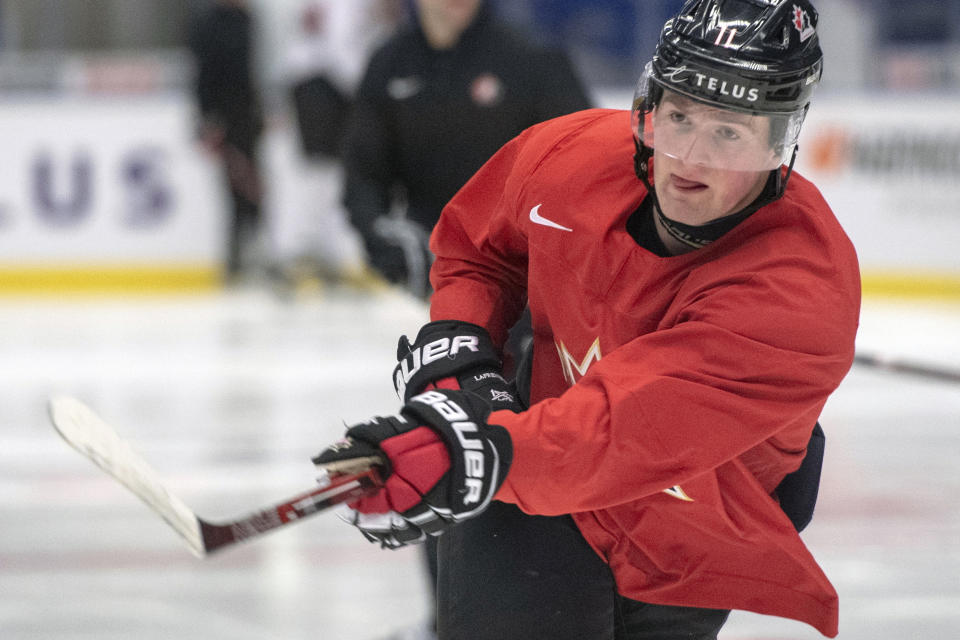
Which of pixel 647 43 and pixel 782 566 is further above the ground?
pixel 782 566

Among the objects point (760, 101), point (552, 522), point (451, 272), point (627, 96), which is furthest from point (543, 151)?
point (627, 96)

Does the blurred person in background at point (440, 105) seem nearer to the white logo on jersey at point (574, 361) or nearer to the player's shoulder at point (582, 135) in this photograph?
the player's shoulder at point (582, 135)

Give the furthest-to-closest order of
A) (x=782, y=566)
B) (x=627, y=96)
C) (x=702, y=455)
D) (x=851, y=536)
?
1. (x=627, y=96)
2. (x=851, y=536)
3. (x=782, y=566)
4. (x=702, y=455)

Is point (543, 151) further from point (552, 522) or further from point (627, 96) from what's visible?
point (627, 96)

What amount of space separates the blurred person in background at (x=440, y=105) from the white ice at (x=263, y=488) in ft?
2.60

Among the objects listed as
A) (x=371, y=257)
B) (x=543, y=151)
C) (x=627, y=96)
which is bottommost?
(x=627, y=96)

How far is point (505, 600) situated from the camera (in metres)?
1.58

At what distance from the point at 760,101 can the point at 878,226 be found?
19.9 ft

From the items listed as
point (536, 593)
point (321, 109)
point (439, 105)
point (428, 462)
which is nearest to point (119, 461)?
point (428, 462)

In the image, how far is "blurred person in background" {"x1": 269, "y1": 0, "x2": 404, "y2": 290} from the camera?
6.67m

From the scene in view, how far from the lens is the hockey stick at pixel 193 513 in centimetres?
128

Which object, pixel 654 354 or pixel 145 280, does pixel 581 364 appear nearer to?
pixel 654 354

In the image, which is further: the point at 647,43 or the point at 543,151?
the point at 647,43


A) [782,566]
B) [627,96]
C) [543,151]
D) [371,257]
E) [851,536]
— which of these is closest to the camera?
[782,566]
